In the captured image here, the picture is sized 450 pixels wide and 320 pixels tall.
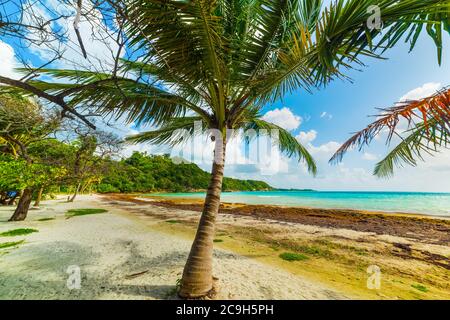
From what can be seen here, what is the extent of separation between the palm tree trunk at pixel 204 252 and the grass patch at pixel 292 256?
2.70 meters

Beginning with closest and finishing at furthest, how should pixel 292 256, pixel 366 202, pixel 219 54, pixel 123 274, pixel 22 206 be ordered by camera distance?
pixel 219 54 < pixel 123 274 < pixel 292 256 < pixel 22 206 < pixel 366 202

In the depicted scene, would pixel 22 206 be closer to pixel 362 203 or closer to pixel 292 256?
pixel 292 256

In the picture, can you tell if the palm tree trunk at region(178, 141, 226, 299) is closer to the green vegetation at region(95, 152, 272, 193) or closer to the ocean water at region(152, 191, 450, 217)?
the ocean water at region(152, 191, 450, 217)

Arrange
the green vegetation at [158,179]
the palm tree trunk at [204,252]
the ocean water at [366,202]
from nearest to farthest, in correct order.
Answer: the palm tree trunk at [204,252] < the ocean water at [366,202] < the green vegetation at [158,179]

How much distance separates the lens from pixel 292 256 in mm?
5012

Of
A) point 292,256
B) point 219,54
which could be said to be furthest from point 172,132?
point 292,256

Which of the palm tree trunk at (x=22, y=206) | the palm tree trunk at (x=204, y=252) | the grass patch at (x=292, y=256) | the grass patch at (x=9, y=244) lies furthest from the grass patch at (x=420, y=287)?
the palm tree trunk at (x=22, y=206)

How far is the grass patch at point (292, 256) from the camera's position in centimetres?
485

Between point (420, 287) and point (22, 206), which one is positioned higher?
point (22, 206)

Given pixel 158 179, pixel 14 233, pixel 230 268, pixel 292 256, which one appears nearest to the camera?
pixel 230 268

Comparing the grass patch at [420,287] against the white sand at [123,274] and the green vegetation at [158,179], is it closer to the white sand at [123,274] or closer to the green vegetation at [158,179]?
the white sand at [123,274]

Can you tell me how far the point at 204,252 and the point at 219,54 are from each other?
2744 millimetres

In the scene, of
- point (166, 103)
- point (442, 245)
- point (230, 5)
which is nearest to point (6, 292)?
point (166, 103)
